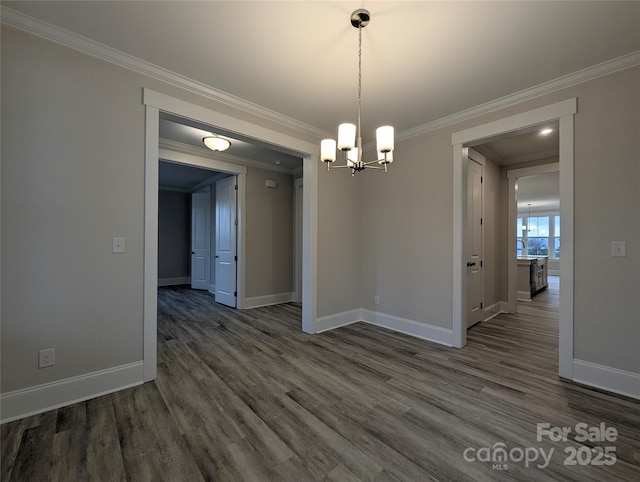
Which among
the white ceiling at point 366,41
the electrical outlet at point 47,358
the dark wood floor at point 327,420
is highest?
the white ceiling at point 366,41

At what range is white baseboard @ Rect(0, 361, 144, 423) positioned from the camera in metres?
1.83

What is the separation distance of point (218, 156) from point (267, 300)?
285 cm

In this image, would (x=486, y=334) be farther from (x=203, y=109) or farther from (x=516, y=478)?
(x=203, y=109)

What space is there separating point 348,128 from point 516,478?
2316 mm

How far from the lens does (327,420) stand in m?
1.88

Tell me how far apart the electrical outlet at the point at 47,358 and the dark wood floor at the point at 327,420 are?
35cm

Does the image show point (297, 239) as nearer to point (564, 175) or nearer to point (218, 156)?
point (218, 156)

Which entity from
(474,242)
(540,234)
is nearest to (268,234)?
→ (474,242)

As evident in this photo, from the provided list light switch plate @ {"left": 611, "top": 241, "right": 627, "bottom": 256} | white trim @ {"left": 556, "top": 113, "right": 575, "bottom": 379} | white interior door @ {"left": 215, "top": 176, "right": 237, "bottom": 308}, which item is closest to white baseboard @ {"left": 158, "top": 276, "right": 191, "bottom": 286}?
white interior door @ {"left": 215, "top": 176, "right": 237, "bottom": 308}

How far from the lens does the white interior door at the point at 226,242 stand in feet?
16.7

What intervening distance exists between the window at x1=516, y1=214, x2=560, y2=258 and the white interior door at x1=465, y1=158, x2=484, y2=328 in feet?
29.3

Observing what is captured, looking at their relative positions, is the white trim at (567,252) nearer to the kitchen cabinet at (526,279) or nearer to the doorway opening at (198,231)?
the kitchen cabinet at (526,279)

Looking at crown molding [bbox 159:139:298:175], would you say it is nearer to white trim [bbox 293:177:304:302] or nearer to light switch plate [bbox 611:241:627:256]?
white trim [bbox 293:177:304:302]

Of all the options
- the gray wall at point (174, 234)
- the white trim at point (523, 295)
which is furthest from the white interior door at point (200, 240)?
the white trim at point (523, 295)
